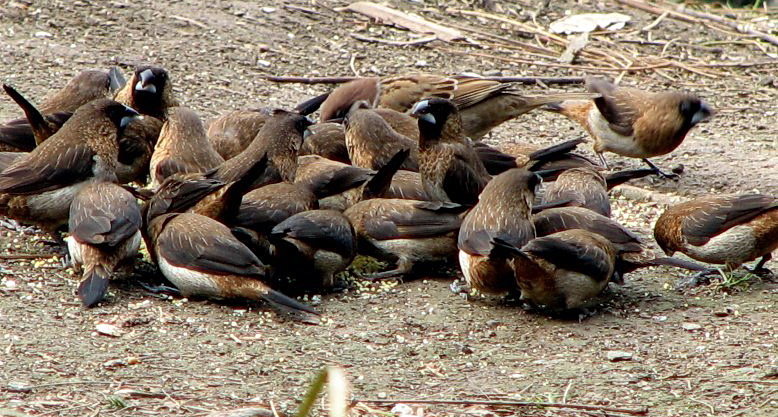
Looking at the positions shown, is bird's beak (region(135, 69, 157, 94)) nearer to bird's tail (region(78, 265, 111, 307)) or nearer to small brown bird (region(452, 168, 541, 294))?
bird's tail (region(78, 265, 111, 307))

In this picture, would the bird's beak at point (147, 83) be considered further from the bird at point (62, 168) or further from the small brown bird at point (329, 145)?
the small brown bird at point (329, 145)

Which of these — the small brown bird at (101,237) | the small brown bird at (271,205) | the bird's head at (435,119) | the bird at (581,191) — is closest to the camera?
the small brown bird at (101,237)

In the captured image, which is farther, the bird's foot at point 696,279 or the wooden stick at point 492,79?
the wooden stick at point 492,79

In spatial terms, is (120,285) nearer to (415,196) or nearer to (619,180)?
(415,196)

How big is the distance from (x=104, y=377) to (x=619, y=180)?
13.8 ft

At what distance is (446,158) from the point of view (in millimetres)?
7727

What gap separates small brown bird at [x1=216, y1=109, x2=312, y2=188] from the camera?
7340 millimetres

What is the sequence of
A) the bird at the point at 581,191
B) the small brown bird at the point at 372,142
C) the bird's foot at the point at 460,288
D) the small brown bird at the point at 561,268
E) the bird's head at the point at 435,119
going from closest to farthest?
1. the small brown bird at the point at 561,268
2. the bird's foot at the point at 460,288
3. the bird at the point at 581,191
4. the bird's head at the point at 435,119
5. the small brown bird at the point at 372,142

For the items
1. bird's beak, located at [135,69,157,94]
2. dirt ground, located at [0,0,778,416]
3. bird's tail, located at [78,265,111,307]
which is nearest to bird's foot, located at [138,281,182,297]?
dirt ground, located at [0,0,778,416]

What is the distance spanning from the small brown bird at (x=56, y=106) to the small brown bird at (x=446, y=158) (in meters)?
2.59

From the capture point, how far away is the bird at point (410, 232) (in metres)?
6.89

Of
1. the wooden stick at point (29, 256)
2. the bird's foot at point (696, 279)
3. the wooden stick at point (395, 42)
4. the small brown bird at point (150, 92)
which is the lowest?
the wooden stick at point (29, 256)

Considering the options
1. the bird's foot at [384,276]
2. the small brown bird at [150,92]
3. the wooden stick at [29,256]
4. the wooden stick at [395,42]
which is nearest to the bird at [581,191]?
the bird's foot at [384,276]

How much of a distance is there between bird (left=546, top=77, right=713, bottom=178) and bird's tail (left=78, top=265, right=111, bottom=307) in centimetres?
501
